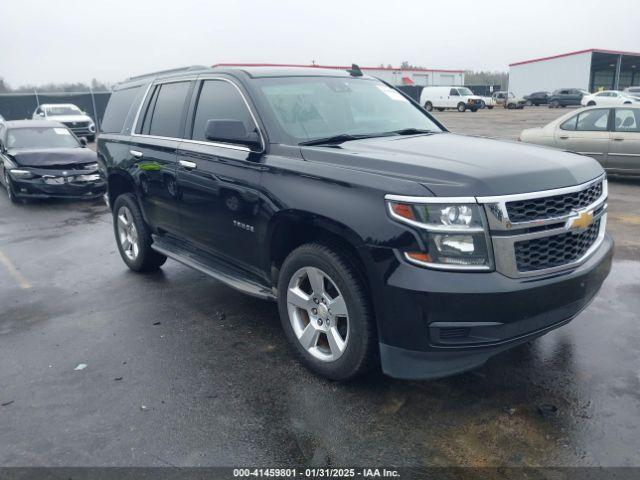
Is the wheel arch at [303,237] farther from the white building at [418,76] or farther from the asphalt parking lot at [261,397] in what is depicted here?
the white building at [418,76]

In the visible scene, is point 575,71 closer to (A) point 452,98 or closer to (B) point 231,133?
(A) point 452,98

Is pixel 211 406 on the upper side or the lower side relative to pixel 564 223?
lower

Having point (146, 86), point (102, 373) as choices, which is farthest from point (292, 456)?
point (146, 86)

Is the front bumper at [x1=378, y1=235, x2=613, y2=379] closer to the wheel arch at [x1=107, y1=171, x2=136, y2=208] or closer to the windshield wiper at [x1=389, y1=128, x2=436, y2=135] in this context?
the windshield wiper at [x1=389, y1=128, x2=436, y2=135]

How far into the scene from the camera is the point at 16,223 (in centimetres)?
933

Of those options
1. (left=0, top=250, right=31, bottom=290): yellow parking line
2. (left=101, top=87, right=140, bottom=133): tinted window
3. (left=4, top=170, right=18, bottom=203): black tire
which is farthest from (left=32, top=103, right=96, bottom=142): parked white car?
(left=101, top=87, right=140, bottom=133): tinted window

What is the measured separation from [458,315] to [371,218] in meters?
0.70

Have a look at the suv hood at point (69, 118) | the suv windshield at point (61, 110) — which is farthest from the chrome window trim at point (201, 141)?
the suv windshield at point (61, 110)

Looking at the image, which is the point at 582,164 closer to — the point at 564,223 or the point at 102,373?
the point at 564,223

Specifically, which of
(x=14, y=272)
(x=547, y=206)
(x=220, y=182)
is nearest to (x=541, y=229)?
(x=547, y=206)

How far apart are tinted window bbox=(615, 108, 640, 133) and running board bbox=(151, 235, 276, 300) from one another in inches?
348

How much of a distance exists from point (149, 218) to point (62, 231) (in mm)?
3809

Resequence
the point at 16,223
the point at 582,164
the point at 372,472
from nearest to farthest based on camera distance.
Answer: the point at 372,472 → the point at 582,164 → the point at 16,223

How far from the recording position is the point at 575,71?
59.2 m
